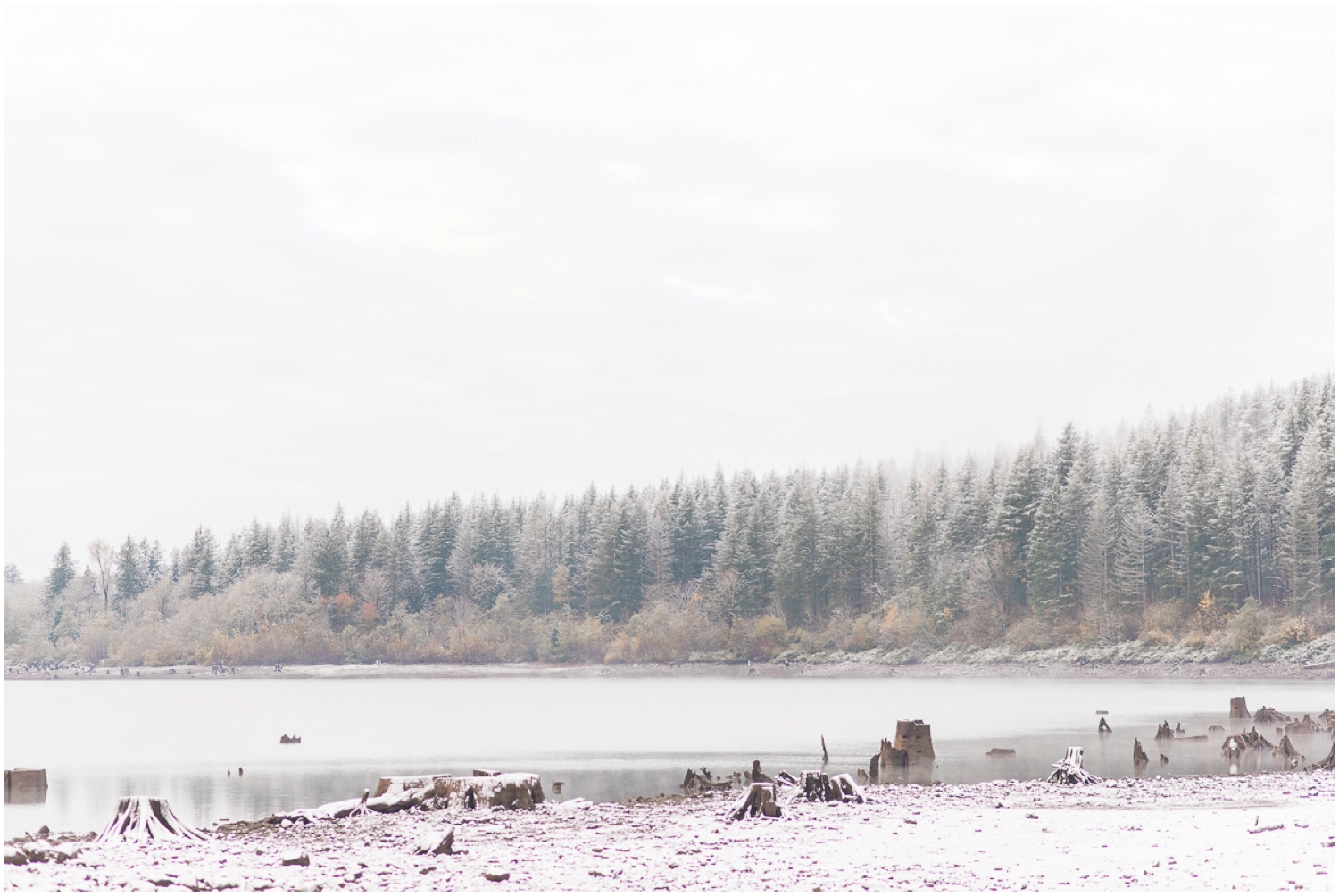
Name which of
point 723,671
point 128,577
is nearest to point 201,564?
point 128,577

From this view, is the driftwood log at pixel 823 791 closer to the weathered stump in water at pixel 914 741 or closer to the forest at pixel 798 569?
the weathered stump in water at pixel 914 741

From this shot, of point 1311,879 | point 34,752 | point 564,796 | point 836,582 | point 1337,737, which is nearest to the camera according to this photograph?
point 1311,879

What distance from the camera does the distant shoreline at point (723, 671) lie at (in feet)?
316

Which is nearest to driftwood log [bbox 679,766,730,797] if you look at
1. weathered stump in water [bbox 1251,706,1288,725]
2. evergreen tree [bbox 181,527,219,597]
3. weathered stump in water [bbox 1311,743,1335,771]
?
weathered stump in water [bbox 1311,743,1335,771]

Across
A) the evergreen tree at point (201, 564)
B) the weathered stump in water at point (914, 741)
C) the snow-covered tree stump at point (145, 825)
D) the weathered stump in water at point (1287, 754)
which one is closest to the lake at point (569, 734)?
the weathered stump in water at point (1287, 754)

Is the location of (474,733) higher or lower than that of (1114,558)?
lower

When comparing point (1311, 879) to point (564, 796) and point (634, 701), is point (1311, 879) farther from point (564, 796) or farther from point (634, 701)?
point (634, 701)

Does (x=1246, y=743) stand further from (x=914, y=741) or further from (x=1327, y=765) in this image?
(x=914, y=741)

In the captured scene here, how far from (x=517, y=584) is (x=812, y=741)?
12069 cm

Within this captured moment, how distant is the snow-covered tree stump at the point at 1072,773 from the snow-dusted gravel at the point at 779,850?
3357 millimetres

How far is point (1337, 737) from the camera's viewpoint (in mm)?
39969

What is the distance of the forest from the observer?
11262 cm

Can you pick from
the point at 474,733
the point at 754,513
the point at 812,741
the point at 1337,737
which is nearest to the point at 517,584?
the point at 754,513

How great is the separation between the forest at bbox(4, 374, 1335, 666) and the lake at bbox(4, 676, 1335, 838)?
18701 mm
